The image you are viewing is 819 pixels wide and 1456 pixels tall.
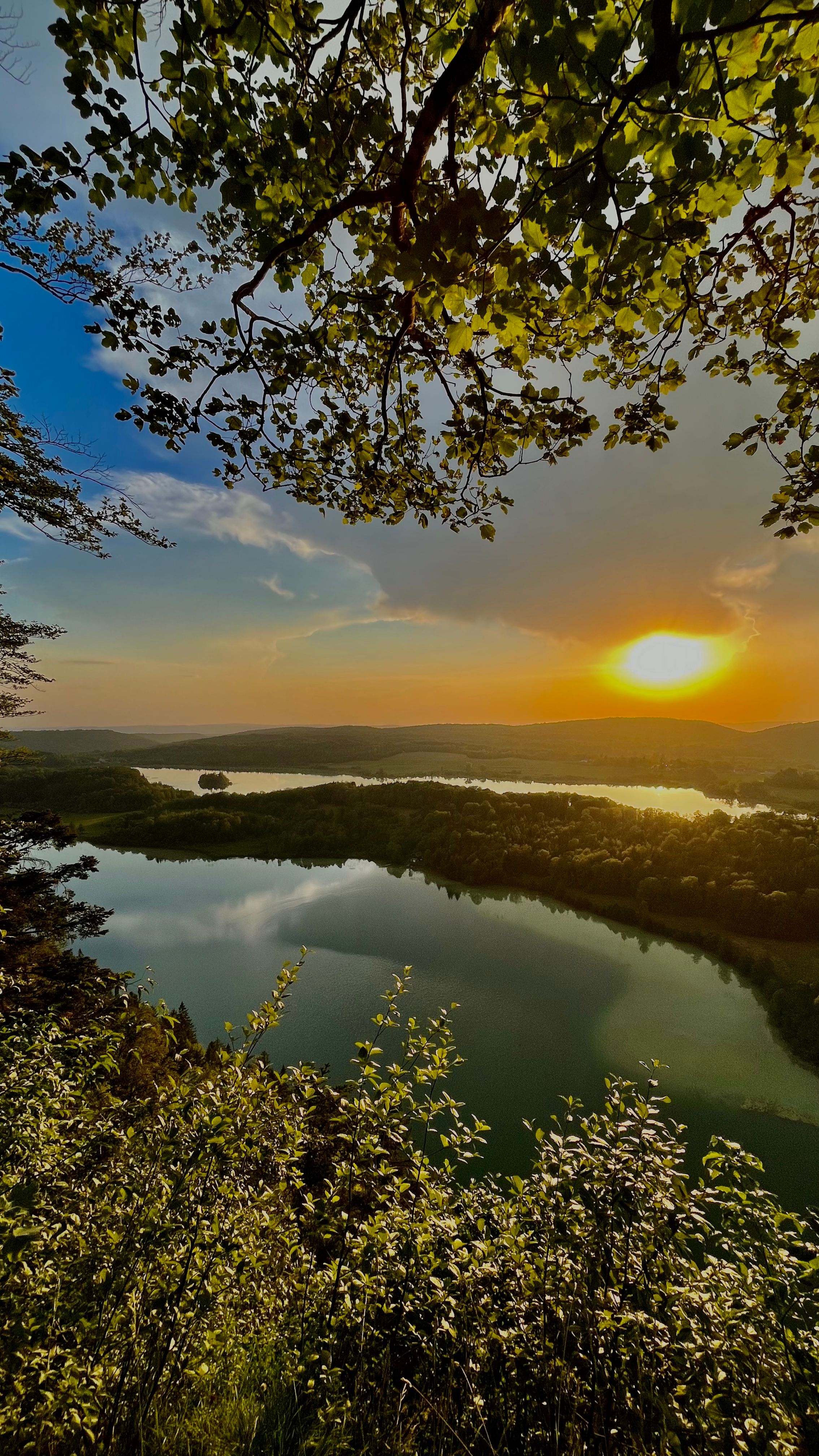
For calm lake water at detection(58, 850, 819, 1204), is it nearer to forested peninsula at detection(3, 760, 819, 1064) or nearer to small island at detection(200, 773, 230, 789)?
forested peninsula at detection(3, 760, 819, 1064)

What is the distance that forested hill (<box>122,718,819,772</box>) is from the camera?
134500mm

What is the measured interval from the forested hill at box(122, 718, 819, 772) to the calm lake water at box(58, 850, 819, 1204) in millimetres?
90150

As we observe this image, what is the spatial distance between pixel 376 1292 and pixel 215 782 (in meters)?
119

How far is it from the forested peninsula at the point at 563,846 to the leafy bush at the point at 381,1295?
85.2 ft

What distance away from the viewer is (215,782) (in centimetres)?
11200

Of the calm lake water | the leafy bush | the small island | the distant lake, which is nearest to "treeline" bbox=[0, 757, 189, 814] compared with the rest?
the distant lake

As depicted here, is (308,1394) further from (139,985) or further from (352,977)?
(352,977)

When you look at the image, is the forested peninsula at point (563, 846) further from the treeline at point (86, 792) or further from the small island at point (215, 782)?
the small island at point (215, 782)

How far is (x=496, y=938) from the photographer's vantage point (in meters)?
31.8

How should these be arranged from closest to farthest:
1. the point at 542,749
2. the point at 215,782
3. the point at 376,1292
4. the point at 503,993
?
the point at 376,1292, the point at 503,993, the point at 215,782, the point at 542,749

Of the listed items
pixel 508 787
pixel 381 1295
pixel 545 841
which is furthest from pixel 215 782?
pixel 381 1295

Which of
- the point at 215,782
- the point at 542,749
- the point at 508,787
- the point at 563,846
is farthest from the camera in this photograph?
the point at 542,749

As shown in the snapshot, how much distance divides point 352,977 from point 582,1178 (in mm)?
25948

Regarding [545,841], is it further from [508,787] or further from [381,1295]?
[381,1295]
